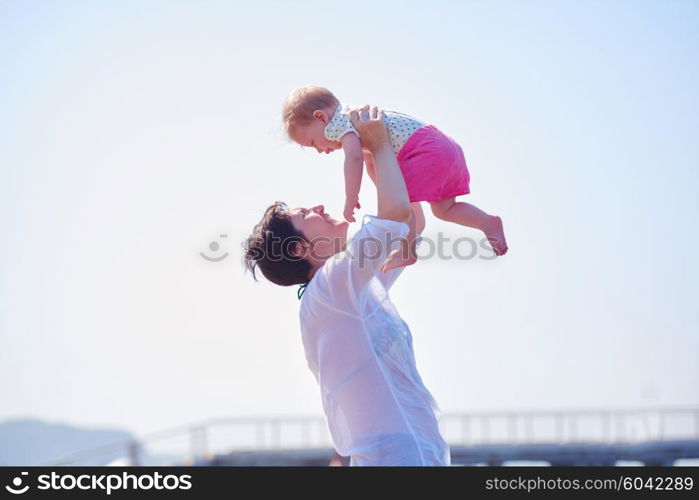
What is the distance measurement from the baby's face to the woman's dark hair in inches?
22.7

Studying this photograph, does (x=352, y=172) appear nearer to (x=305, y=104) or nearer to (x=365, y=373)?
(x=305, y=104)

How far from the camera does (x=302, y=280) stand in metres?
4.82

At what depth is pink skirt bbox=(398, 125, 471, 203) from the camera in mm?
5250

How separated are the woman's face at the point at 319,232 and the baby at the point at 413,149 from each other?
1.43 ft

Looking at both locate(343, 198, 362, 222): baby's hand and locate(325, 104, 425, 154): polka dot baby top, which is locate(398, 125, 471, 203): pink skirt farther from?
locate(343, 198, 362, 222): baby's hand

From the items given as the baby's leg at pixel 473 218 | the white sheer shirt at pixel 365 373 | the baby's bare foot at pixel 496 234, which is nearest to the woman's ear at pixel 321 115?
the baby's leg at pixel 473 218

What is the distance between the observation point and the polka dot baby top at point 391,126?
5184mm

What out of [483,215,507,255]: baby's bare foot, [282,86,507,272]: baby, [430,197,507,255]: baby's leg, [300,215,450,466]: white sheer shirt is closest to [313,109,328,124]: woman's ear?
[282,86,507,272]: baby

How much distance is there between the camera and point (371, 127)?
473 cm

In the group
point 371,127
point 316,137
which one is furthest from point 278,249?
point 316,137

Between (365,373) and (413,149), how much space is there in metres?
1.34

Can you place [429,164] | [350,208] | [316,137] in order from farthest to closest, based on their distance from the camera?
[316,137]
[429,164]
[350,208]
